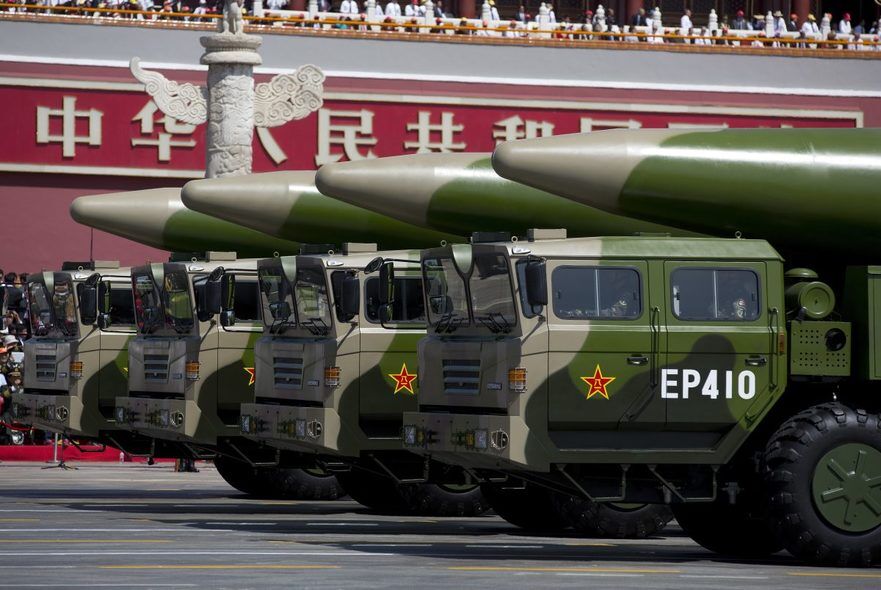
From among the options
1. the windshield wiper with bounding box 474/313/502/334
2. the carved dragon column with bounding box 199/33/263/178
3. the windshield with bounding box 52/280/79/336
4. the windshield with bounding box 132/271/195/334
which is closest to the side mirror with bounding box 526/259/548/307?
the windshield wiper with bounding box 474/313/502/334

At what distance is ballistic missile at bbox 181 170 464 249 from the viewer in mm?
21312

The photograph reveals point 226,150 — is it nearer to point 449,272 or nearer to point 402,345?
point 402,345

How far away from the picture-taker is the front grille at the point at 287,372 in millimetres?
18047

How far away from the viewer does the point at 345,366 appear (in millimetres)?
17781

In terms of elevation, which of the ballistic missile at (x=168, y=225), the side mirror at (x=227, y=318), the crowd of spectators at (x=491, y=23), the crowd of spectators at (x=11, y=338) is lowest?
the crowd of spectators at (x=11, y=338)

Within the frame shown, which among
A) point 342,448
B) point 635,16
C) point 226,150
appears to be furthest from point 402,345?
point 635,16

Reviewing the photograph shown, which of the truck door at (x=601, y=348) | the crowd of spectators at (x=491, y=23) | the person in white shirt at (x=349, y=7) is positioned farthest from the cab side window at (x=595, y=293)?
the person in white shirt at (x=349, y=7)

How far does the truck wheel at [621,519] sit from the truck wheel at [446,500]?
7.68 ft

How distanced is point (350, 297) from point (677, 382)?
160 inches

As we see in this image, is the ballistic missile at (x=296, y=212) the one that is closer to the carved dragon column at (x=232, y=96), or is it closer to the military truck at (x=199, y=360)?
the military truck at (x=199, y=360)

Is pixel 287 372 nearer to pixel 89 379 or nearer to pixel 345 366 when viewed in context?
pixel 345 366

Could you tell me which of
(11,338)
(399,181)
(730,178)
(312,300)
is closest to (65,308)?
(312,300)

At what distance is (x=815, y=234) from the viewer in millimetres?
15703

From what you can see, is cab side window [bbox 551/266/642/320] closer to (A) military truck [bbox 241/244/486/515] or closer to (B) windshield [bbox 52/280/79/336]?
(A) military truck [bbox 241/244/486/515]
